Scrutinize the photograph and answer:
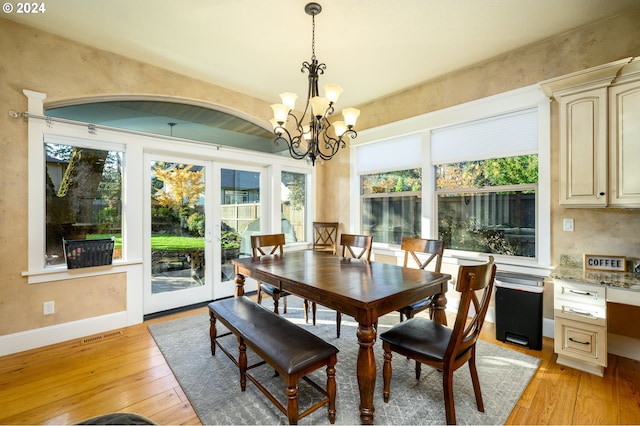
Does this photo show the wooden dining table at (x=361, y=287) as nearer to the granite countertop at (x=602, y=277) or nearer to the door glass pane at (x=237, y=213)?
the granite countertop at (x=602, y=277)

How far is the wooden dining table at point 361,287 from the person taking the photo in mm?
1633

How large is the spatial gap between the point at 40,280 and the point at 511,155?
A: 5.05 meters

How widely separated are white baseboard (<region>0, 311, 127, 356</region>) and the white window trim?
392cm

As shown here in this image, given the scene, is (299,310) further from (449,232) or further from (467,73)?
(467,73)

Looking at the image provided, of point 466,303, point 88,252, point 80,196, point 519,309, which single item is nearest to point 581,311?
point 519,309

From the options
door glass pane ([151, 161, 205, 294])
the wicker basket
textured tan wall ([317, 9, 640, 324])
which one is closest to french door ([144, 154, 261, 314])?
door glass pane ([151, 161, 205, 294])

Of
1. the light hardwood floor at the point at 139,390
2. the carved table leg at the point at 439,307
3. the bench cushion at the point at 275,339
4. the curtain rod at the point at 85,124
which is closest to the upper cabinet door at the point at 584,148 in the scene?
the light hardwood floor at the point at 139,390

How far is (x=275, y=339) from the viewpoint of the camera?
5.90 ft

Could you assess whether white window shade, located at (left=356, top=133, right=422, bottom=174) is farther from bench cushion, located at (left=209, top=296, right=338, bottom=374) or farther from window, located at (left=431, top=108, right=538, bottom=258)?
bench cushion, located at (left=209, top=296, right=338, bottom=374)

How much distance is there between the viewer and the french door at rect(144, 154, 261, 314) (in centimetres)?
351

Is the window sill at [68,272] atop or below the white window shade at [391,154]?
below

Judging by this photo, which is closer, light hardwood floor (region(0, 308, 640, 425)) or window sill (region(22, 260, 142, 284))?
light hardwood floor (region(0, 308, 640, 425))

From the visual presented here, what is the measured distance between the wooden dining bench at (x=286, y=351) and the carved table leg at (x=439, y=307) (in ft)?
3.12

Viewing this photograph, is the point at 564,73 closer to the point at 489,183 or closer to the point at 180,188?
the point at 489,183
